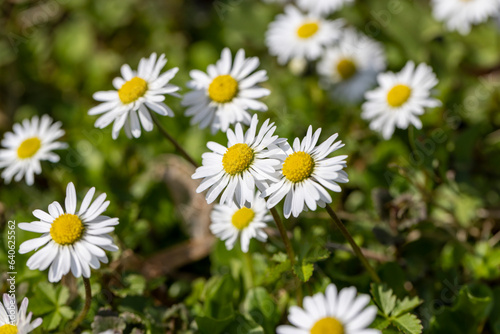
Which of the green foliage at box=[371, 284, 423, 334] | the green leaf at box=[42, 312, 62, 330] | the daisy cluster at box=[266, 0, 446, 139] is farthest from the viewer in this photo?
the daisy cluster at box=[266, 0, 446, 139]

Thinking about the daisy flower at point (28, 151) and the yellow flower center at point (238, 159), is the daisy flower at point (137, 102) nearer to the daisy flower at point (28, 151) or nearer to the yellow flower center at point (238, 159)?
the yellow flower center at point (238, 159)

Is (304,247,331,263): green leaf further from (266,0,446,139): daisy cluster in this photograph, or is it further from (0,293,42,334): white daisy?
(266,0,446,139): daisy cluster

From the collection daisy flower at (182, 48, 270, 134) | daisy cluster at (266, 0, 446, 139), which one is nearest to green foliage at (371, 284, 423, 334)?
daisy flower at (182, 48, 270, 134)

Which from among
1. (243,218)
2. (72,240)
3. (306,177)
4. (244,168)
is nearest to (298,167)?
(306,177)

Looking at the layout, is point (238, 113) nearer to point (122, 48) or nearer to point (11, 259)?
point (11, 259)

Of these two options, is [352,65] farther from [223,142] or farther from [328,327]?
[328,327]
